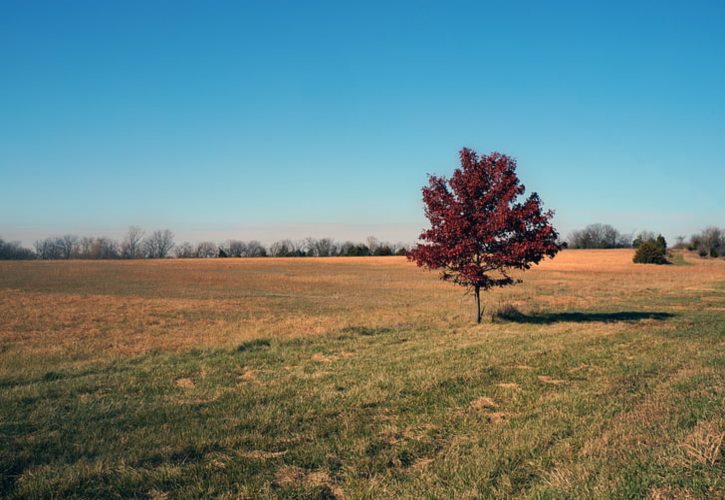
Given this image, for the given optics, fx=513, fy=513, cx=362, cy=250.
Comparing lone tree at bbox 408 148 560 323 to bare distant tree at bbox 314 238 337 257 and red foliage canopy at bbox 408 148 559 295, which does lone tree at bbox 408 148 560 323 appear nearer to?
red foliage canopy at bbox 408 148 559 295

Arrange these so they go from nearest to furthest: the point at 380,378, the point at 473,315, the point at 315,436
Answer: the point at 315,436 < the point at 380,378 < the point at 473,315

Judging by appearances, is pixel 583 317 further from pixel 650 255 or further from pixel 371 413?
pixel 650 255

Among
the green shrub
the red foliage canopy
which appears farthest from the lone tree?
the green shrub

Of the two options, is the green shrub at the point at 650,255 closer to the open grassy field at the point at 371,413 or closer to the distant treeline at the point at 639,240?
the distant treeline at the point at 639,240

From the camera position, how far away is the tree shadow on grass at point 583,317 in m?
19.0

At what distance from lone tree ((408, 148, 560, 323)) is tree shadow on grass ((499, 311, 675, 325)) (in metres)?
1.78

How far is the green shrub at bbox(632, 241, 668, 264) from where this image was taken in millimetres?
79375

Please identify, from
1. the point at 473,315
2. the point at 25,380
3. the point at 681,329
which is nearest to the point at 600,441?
the point at 25,380

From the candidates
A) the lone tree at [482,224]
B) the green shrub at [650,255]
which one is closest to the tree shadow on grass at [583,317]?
the lone tree at [482,224]

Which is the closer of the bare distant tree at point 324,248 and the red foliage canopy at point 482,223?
the red foliage canopy at point 482,223

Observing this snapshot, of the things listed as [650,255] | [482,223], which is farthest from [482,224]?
[650,255]

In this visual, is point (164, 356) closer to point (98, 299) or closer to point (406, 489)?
point (406, 489)

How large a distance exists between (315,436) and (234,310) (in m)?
20.5

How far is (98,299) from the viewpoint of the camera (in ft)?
105
